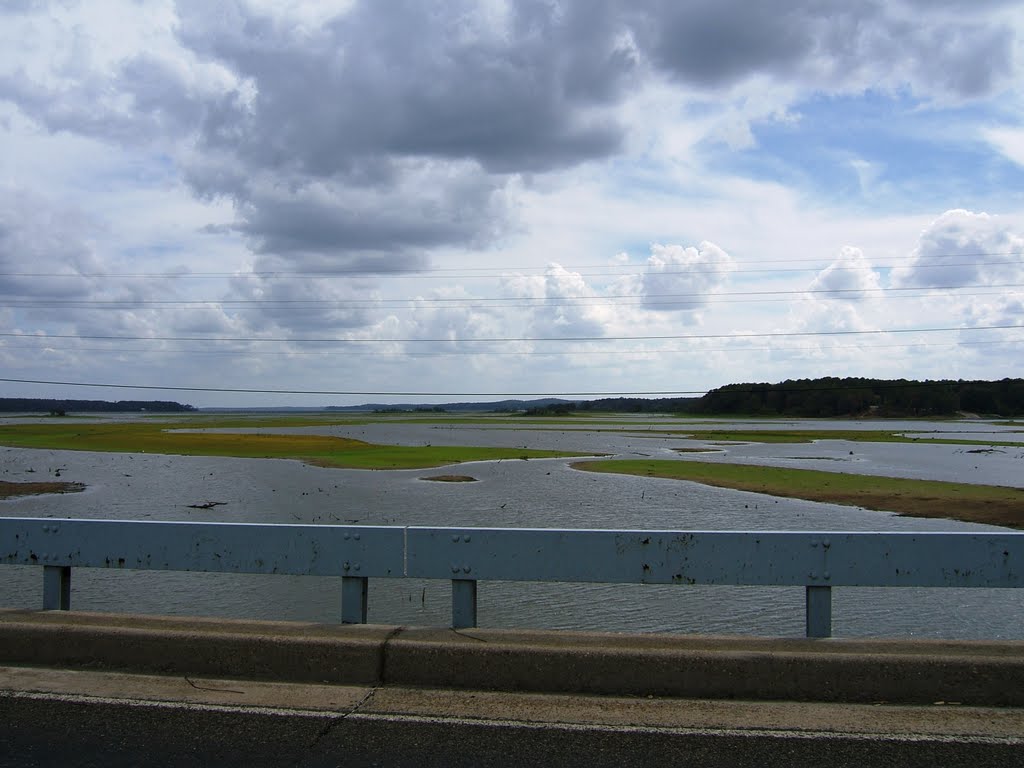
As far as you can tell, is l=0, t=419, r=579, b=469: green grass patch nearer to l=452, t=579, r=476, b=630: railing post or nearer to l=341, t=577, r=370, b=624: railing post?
l=341, t=577, r=370, b=624: railing post

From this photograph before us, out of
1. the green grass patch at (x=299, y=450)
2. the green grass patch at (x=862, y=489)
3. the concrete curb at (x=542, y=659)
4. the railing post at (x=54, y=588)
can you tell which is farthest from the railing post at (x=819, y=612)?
the green grass patch at (x=299, y=450)

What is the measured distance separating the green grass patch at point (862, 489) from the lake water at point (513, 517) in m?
1.60

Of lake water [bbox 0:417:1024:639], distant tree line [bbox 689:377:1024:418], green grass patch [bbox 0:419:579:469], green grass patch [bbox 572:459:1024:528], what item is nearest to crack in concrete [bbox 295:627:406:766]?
lake water [bbox 0:417:1024:639]

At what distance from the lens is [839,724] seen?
5977 millimetres

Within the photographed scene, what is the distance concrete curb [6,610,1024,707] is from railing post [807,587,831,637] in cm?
15

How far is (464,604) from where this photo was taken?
734 cm

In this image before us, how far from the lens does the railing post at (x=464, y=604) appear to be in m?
7.30

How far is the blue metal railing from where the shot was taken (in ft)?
22.6

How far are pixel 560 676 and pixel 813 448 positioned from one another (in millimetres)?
67801

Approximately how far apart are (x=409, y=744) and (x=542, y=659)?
1289 millimetres

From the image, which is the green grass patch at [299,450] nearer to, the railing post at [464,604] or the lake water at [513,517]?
the lake water at [513,517]

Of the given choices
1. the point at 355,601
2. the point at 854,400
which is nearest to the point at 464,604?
the point at 355,601

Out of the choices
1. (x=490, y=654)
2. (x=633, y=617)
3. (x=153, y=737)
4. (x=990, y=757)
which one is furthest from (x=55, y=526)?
(x=633, y=617)

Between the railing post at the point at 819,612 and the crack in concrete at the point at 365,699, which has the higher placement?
the railing post at the point at 819,612
